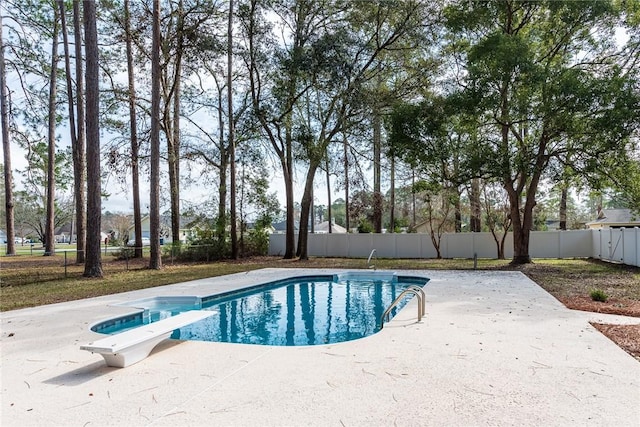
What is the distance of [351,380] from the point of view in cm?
333

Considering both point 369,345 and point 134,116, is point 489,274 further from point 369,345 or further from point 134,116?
point 134,116

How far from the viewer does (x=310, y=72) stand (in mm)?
14820

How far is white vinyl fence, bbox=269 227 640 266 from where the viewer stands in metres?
17.6

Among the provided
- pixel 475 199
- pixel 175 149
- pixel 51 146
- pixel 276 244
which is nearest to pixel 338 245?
pixel 276 244

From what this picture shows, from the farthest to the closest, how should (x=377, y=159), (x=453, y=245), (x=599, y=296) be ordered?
1. (x=453, y=245)
2. (x=377, y=159)
3. (x=599, y=296)

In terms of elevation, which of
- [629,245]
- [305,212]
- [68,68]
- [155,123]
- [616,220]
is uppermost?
[68,68]

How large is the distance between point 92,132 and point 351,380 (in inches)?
376

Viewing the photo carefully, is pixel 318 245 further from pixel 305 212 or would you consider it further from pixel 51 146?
pixel 51 146

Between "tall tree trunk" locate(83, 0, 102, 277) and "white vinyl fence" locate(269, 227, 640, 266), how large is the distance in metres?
11.1

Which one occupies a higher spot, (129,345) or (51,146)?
(51,146)

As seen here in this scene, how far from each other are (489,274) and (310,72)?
9.27m

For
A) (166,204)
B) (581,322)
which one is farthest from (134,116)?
(581,322)

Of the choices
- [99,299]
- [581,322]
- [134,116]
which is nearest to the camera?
[581,322]

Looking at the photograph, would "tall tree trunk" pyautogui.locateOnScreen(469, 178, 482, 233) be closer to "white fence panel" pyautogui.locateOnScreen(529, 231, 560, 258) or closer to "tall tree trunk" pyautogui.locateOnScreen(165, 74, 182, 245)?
"white fence panel" pyautogui.locateOnScreen(529, 231, 560, 258)
